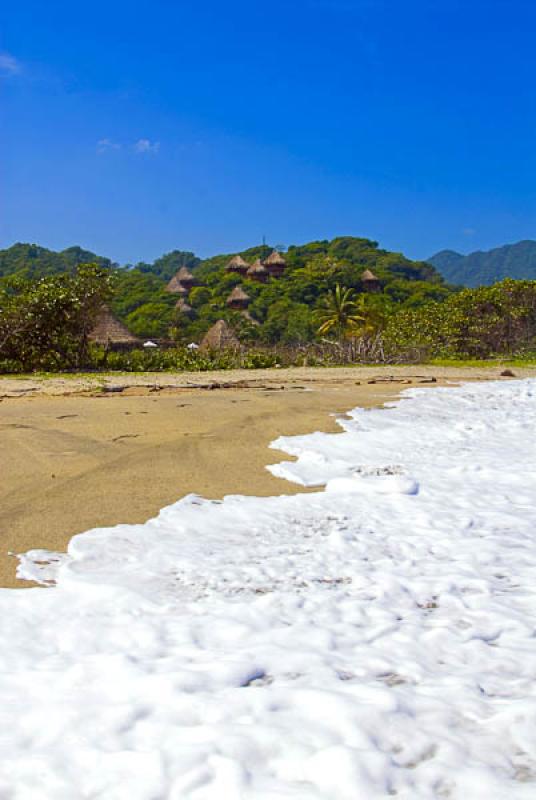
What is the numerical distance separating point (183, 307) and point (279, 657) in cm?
4767

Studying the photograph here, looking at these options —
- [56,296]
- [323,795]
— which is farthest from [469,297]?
[323,795]

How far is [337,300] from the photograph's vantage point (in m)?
38.0

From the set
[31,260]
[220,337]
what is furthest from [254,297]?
[31,260]

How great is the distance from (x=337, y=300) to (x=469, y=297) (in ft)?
48.3

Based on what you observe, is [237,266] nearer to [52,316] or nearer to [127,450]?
[52,316]

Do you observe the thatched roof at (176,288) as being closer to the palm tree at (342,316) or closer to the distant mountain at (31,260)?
the distant mountain at (31,260)

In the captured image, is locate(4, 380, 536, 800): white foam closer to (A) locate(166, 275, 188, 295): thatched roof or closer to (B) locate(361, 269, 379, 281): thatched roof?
(B) locate(361, 269, 379, 281): thatched roof

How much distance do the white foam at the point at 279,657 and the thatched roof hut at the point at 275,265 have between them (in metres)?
53.5

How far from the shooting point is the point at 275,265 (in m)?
56.4

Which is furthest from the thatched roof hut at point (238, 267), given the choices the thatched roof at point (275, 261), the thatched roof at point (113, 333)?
the thatched roof at point (113, 333)

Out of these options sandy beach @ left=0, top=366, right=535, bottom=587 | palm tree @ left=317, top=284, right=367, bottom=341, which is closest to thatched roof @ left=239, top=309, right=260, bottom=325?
palm tree @ left=317, top=284, right=367, bottom=341

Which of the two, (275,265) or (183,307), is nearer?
(183,307)

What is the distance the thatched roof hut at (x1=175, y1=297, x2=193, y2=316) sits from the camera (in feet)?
158

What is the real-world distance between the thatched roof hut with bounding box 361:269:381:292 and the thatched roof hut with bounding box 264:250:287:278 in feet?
21.0
